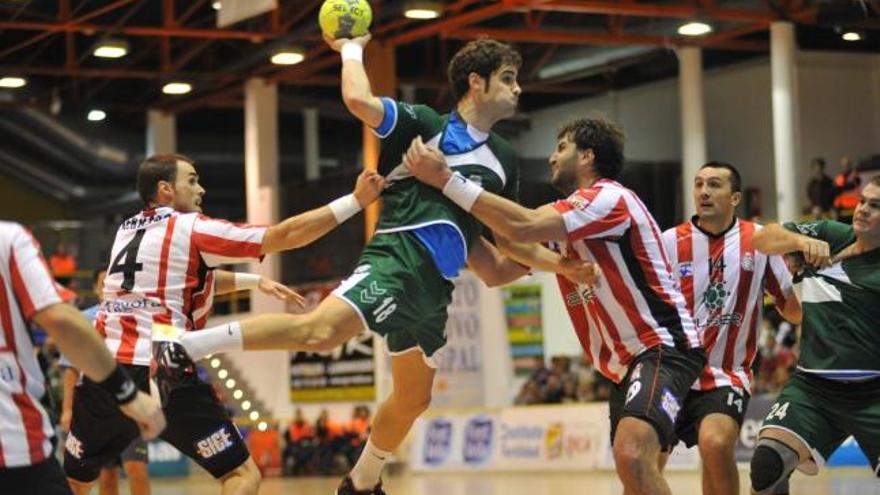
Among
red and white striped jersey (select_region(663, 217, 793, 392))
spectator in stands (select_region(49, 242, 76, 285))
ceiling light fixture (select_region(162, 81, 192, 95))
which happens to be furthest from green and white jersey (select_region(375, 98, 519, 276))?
ceiling light fixture (select_region(162, 81, 192, 95))

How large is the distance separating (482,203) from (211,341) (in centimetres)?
161

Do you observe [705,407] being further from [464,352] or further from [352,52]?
[464,352]

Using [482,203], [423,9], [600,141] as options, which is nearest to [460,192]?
[482,203]

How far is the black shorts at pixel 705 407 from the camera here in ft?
30.1

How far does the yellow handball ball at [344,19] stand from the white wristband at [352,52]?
0.09 meters

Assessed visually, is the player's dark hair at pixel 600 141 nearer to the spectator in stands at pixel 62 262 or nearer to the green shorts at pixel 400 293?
the green shorts at pixel 400 293

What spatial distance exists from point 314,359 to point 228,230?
74.6 feet

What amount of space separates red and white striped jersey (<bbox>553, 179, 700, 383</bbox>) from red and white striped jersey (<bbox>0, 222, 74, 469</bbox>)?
3.33m

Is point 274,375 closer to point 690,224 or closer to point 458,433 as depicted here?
point 458,433

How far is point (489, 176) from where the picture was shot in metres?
8.63

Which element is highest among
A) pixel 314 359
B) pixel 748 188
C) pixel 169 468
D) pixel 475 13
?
pixel 475 13

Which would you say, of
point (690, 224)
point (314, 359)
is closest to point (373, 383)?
point (314, 359)

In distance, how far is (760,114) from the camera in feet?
105

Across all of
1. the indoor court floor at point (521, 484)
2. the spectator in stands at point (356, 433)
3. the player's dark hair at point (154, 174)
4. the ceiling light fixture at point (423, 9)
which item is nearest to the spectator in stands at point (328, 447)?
the spectator in stands at point (356, 433)
